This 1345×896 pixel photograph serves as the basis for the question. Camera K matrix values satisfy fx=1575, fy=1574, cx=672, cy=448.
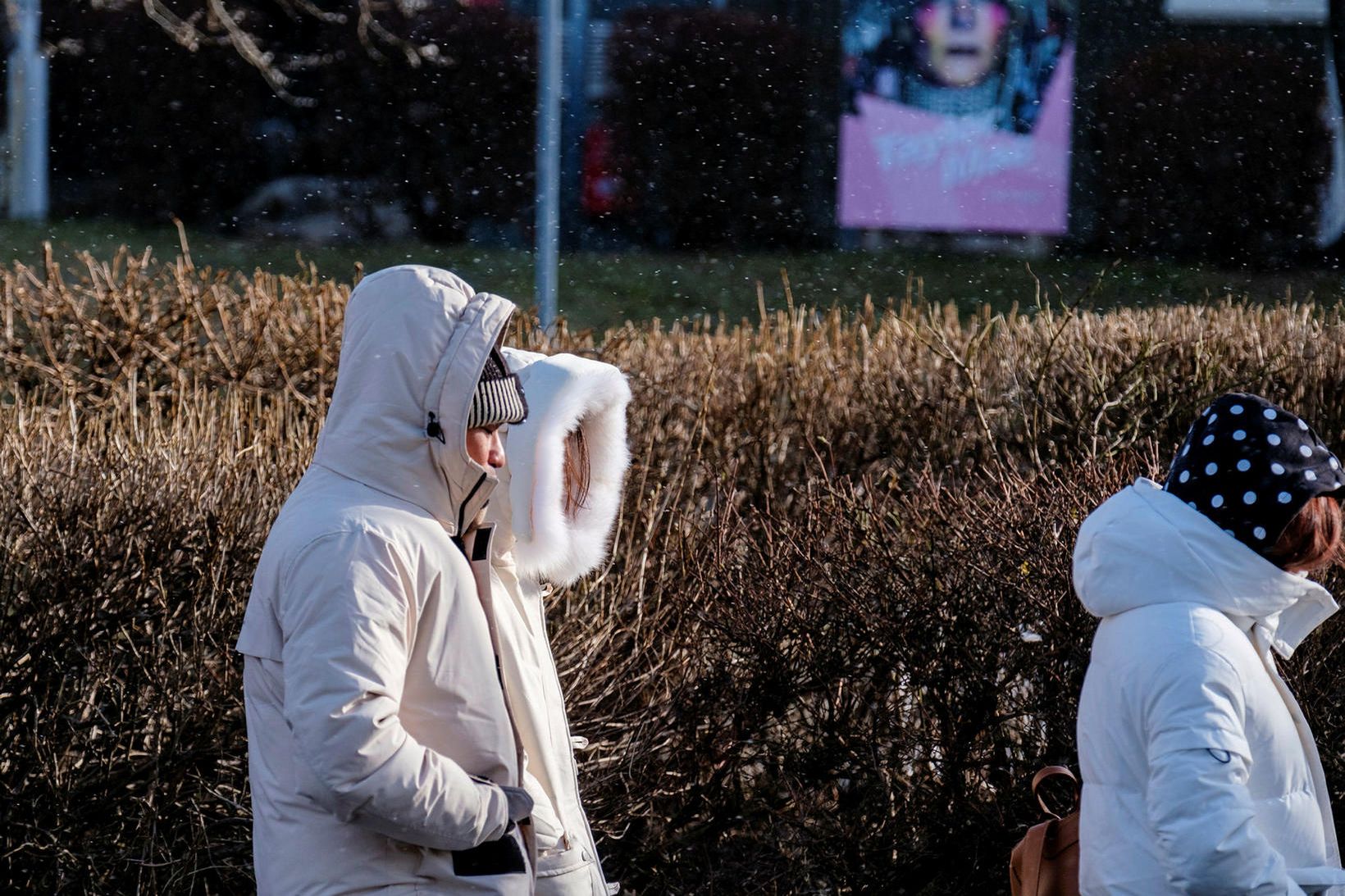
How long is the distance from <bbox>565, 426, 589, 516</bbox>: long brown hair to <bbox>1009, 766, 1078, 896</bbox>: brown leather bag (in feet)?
3.46

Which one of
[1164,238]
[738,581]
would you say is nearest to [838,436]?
[738,581]

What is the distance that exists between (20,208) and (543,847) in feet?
77.1

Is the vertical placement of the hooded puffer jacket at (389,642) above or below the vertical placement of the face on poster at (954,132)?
below

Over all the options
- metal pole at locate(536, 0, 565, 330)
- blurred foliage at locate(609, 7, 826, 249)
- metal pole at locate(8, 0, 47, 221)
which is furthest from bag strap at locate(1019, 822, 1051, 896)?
metal pole at locate(8, 0, 47, 221)

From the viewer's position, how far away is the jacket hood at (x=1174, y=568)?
2221 mm

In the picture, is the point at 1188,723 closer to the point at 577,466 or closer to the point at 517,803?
the point at 517,803

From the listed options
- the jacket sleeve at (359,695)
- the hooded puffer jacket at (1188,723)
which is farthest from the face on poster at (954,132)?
the jacket sleeve at (359,695)

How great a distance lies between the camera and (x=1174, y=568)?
7.31 ft

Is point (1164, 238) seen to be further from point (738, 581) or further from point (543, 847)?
point (543, 847)

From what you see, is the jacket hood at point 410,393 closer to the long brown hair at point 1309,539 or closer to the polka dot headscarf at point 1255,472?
the polka dot headscarf at point 1255,472

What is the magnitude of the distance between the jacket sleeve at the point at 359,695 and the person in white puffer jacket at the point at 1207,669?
920 millimetres

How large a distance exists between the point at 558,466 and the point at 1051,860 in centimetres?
106

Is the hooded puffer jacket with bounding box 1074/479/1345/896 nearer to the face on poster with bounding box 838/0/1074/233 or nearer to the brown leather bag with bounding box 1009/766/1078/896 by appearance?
the brown leather bag with bounding box 1009/766/1078/896

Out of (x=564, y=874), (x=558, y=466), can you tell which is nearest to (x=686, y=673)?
(x=558, y=466)
